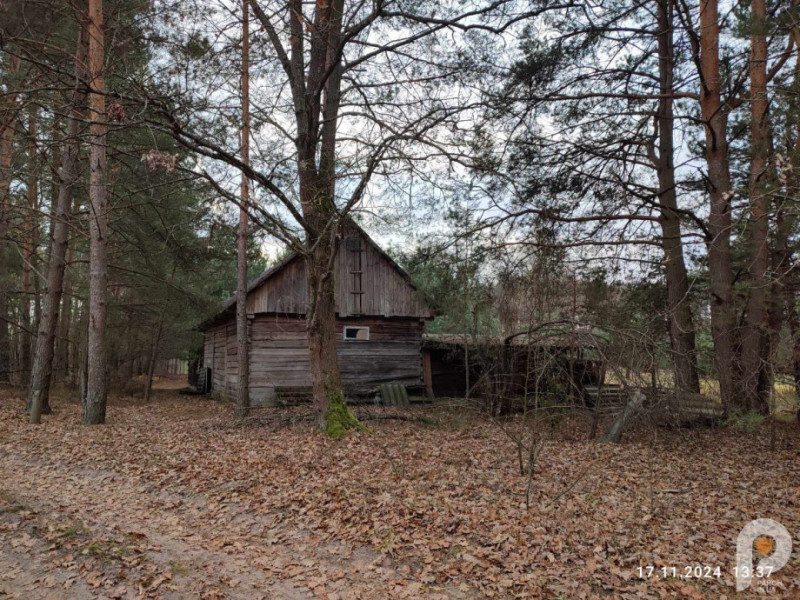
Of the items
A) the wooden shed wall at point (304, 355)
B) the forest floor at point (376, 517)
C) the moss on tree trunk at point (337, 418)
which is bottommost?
the forest floor at point (376, 517)

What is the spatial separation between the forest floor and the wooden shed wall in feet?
26.0

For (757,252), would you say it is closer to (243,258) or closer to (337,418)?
(337,418)

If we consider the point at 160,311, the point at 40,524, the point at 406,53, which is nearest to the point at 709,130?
the point at 406,53

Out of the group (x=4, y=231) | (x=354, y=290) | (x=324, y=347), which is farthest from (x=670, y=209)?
(x=4, y=231)

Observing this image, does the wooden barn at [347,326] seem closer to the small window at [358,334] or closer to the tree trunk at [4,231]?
the small window at [358,334]

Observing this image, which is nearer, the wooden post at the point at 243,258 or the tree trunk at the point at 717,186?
the tree trunk at the point at 717,186

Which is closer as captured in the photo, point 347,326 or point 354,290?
point 354,290

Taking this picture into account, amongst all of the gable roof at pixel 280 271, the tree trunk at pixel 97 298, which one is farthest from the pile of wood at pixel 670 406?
the tree trunk at pixel 97 298

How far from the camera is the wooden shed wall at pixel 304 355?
17.4 metres

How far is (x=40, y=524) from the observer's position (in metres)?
5.30

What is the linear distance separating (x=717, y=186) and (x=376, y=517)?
9.44 meters

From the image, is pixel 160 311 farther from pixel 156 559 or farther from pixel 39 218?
pixel 156 559

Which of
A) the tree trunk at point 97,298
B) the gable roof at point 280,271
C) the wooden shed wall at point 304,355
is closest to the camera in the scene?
the tree trunk at point 97,298

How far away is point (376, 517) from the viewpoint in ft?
18.2
